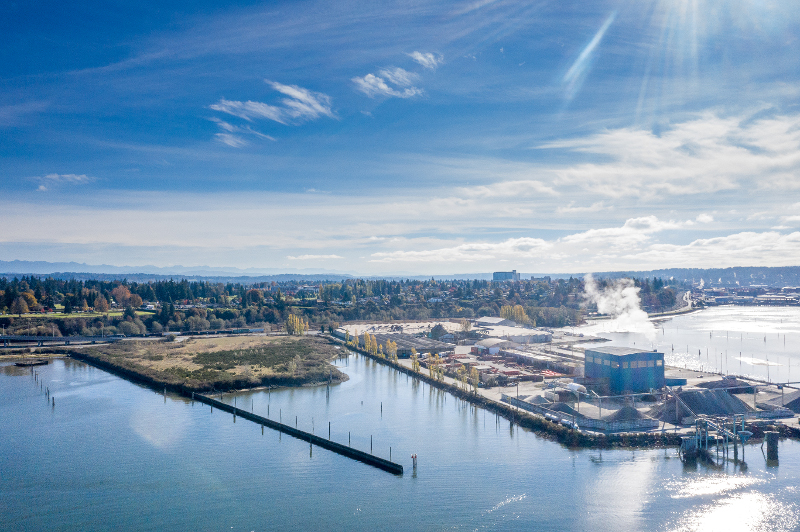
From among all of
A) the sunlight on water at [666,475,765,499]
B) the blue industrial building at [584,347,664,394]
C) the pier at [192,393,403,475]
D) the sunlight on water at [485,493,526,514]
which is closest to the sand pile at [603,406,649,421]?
the sunlight on water at [666,475,765,499]

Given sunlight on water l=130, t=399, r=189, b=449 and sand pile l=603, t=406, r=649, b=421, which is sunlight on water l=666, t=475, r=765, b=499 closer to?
sand pile l=603, t=406, r=649, b=421

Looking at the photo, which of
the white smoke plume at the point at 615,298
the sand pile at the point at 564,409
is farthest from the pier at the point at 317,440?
the white smoke plume at the point at 615,298

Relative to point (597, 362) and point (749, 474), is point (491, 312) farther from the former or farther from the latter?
point (749, 474)

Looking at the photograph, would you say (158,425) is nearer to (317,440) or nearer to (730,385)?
(317,440)

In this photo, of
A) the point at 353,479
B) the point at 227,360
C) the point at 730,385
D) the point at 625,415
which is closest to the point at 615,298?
the point at 730,385

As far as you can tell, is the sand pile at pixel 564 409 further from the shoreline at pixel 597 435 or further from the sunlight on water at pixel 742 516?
the sunlight on water at pixel 742 516
